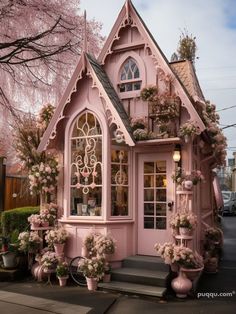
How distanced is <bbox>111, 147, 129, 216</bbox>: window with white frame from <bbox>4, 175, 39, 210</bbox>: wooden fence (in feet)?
16.2

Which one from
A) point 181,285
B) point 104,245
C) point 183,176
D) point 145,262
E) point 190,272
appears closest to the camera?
point 181,285

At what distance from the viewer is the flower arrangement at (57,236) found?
7.57 m

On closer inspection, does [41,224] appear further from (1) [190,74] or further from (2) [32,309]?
(1) [190,74]

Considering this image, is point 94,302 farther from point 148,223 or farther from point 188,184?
point 188,184

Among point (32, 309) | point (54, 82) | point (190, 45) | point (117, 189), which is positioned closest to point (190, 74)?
point (190, 45)

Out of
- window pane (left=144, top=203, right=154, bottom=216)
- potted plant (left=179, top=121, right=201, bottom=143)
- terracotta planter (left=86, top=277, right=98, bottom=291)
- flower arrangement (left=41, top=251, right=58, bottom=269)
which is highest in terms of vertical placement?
potted plant (left=179, top=121, right=201, bottom=143)

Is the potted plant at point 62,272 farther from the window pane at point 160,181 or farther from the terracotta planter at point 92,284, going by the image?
the window pane at point 160,181

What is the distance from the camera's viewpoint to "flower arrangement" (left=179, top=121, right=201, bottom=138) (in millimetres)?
6849

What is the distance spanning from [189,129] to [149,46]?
2.23 m

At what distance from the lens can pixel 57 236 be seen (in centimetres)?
757

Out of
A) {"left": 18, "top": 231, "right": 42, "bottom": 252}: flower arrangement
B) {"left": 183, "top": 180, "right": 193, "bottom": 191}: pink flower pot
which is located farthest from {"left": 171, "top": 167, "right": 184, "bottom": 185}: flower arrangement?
{"left": 18, "top": 231, "right": 42, "bottom": 252}: flower arrangement

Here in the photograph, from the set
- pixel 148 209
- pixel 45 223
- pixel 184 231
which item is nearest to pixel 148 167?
pixel 148 209

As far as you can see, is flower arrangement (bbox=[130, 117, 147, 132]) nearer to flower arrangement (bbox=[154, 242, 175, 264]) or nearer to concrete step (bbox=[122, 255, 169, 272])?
flower arrangement (bbox=[154, 242, 175, 264])

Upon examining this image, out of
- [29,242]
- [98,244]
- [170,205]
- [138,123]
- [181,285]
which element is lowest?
[181,285]
